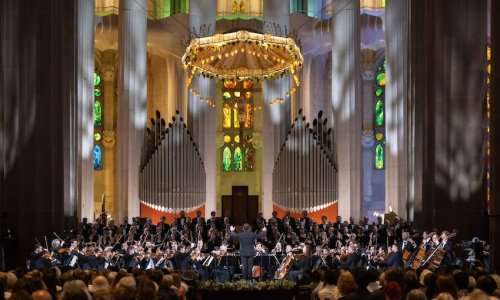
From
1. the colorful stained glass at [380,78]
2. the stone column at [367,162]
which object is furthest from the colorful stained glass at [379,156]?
the colorful stained glass at [380,78]

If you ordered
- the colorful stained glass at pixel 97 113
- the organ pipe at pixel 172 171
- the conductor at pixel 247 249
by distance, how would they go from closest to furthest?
the conductor at pixel 247 249
the organ pipe at pixel 172 171
the colorful stained glass at pixel 97 113

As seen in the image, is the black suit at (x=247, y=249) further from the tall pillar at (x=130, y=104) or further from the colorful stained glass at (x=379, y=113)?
the colorful stained glass at (x=379, y=113)

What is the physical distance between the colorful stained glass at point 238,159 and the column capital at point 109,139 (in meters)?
5.76

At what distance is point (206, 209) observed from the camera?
35219 millimetres

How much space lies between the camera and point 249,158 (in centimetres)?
4253

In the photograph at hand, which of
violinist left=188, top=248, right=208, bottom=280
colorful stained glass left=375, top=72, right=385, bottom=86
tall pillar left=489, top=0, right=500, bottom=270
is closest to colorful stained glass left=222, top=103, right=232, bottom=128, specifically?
Answer: colorful stained glass left=375, top=72, right=385, bottom=86

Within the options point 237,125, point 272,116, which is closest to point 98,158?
point 237,125

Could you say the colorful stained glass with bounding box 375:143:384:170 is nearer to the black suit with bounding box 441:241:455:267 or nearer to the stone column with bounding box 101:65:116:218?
the stone column with bounding box 101:65:116:218

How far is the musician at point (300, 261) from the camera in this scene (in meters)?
21.2

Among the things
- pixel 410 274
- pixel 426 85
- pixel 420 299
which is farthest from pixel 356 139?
pixel 420 299

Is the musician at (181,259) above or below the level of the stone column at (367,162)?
below

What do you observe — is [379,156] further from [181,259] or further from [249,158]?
[181,259]

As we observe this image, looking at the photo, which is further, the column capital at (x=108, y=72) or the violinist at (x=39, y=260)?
the column capital at (x=108, y=72)

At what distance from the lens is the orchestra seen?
21.0 m
